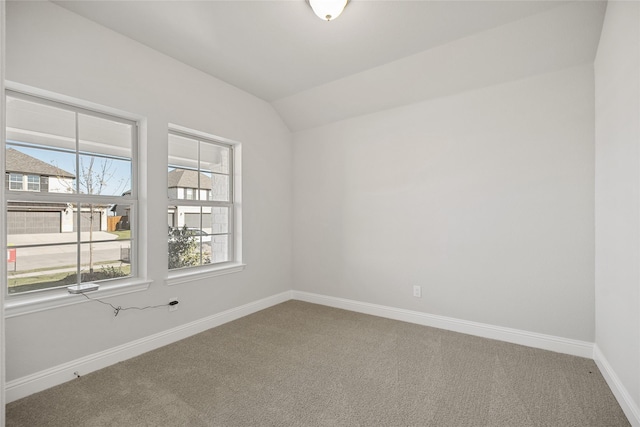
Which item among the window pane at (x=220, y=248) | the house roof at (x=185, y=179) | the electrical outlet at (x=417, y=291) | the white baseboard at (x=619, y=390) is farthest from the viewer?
the window pane at (x=220, y=248)

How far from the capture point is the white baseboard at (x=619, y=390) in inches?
67.4

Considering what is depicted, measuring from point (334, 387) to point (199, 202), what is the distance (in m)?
2.19

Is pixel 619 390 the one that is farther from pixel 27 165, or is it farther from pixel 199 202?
pixel 27 165

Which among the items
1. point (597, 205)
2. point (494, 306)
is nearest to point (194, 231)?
point (494, 306)

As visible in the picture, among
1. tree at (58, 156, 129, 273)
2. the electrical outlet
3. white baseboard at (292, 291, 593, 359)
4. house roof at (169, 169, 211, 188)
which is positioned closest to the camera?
tree at (58, 156, 129, 273)

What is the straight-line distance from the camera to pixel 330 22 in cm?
241

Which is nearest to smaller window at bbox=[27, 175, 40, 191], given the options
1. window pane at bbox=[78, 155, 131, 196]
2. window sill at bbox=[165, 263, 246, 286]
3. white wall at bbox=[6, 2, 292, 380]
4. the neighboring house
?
the neighboring house

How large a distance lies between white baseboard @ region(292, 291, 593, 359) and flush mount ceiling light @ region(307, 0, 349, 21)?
9.50 feet

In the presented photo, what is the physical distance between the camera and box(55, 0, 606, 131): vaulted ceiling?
88.2 inches

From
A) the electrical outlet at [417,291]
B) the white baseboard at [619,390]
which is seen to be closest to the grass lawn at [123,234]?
the electrical outlet at [417,291]

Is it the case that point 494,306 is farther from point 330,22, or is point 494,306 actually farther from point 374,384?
point 330,22

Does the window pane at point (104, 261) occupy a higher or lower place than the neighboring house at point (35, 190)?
lower

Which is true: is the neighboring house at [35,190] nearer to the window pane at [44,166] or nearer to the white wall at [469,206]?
the window pane at [44,166]

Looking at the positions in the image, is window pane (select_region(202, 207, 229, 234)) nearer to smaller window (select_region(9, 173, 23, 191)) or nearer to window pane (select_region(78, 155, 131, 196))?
window pane (select_region(78, 155, 131, 196))
